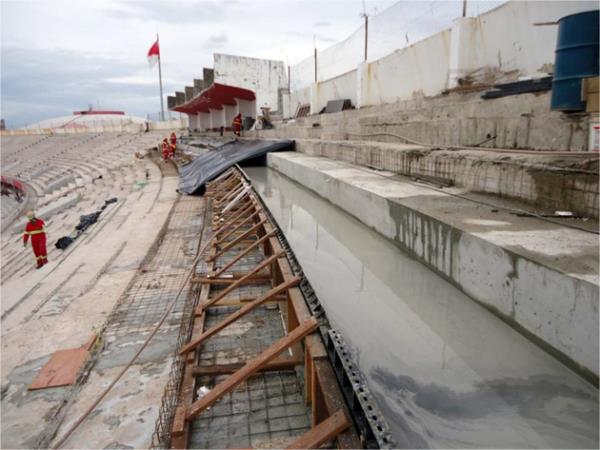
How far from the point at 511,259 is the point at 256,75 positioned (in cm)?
2847

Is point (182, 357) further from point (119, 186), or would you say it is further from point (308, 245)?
point (119, 186)

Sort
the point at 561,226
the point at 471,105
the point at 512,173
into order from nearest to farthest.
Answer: the point at 561,226 < the point at 512,173 < the point at 471,105

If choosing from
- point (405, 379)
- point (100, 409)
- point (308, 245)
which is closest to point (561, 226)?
point (405, 379)

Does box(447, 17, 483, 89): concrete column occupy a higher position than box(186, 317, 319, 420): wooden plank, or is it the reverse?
box(447, 17, 483, 89): concrete column

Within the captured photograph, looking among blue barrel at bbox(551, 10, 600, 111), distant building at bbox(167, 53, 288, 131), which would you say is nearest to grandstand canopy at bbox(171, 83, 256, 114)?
distant building at bbox(167, 53, 288, 131)

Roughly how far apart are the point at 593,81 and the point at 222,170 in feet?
32.9

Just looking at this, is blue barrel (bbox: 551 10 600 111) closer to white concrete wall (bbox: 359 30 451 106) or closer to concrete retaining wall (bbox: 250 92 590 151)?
concrete retaining wall (bbox: 250 92 590 151)

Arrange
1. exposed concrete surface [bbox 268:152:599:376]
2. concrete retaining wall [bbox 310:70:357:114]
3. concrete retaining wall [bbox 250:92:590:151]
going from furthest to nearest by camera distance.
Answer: concrete retaining wall [bbox 310:70:357:114] < concrete retaining wall [bbox 250:92:590:151] < exposed concrete surface [bbox 268:152:599:376]

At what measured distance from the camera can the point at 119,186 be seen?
20.0 meters

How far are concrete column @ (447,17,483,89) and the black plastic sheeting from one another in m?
6.02

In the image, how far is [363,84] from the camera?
13.1 m

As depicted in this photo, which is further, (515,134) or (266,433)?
(515,134)

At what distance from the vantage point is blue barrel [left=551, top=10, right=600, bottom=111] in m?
3.33

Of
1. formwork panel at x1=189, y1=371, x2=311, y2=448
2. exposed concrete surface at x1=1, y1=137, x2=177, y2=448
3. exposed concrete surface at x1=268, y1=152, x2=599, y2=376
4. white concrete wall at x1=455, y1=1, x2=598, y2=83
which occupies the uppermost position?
white concrete wall at x1=455, y1=1, x2=598, y2=83
